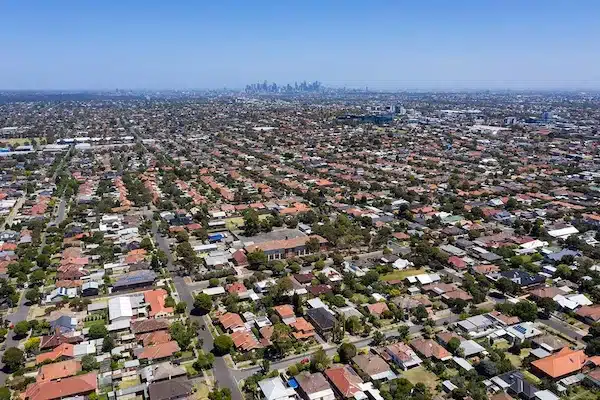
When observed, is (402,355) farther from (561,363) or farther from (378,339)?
(561,363)

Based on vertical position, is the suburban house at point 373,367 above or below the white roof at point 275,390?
below

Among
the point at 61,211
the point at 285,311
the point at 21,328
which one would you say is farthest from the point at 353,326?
the point at 61,211

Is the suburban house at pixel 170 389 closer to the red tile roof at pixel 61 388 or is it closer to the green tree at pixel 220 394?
the green tree at pixel 220 394

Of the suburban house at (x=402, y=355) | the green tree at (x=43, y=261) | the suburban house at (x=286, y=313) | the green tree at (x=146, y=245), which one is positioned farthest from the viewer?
the green tree at (x=146, y=245)

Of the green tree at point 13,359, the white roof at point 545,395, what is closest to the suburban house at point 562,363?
the white roof at point 545,395

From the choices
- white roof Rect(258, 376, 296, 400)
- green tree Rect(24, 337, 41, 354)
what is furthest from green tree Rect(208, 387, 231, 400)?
green tree Rect(24, 337, 41, 354)

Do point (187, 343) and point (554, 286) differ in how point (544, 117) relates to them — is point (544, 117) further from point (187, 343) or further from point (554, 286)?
point (187, 343)
